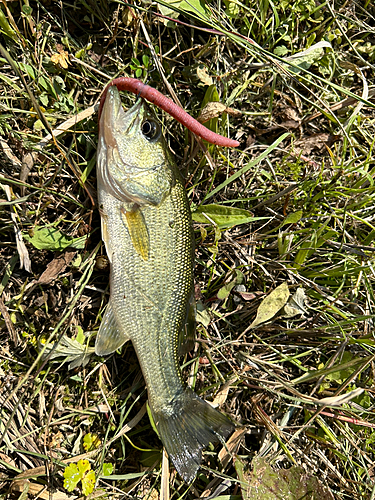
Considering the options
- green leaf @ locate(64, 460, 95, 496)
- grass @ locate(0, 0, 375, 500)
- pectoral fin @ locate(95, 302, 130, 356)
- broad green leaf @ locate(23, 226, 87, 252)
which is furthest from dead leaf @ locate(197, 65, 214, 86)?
green leaf @ locate(64, 460, 95, 496)

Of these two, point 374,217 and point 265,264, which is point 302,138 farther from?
point 265,264

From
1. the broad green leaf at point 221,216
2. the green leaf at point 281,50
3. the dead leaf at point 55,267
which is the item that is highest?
the green leaf at point 281,50

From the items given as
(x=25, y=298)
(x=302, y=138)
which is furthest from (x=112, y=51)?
(x=25, y=298)

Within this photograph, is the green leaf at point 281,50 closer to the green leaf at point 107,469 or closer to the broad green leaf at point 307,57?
the broad green leaf at point 307,57

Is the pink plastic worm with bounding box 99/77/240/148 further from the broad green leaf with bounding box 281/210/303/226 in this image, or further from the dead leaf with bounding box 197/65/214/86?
the broad green leaf with bounding box 281/210/303/226

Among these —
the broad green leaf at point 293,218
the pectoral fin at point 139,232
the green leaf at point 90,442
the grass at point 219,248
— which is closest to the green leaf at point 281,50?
the grass at point 219,248
